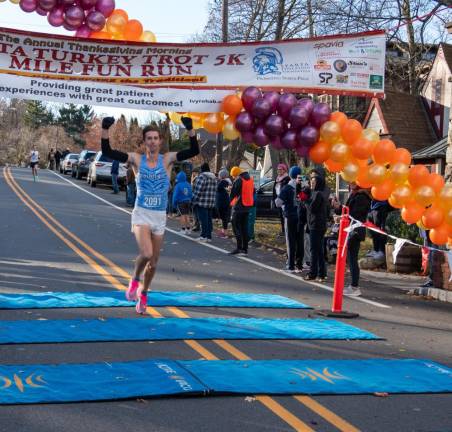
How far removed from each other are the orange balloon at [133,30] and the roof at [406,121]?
1890 centimetres

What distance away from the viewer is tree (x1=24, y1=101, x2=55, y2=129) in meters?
112

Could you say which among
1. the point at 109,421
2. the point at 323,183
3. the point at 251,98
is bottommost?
the point at 109,421

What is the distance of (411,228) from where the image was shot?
17.9 metres

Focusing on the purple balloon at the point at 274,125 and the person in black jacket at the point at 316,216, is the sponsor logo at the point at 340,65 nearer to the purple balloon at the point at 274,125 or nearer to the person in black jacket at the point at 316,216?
the purple balloon at the point at 274,125

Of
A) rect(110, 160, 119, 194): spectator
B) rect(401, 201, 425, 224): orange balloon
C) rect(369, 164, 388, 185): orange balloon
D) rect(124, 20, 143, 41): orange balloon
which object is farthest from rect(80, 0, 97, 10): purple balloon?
rect(110, 160, 119, 194): spectator

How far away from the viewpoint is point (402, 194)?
10820mm

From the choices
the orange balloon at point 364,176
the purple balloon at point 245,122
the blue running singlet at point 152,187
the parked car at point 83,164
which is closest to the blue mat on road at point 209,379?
the blue running singlet at point 152,187

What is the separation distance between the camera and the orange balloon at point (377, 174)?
35.5 feet

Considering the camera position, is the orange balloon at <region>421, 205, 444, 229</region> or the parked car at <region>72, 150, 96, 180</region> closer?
the orange balloon at <region>421, 205, 444, 229</region>

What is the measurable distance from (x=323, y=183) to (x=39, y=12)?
217 inches

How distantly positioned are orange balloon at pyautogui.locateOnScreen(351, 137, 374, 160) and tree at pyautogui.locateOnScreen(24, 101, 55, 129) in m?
105

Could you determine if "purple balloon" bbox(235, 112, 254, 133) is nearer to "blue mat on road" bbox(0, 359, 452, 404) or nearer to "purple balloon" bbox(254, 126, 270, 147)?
"purple balloon" bbox(254, 126, 270, 147)

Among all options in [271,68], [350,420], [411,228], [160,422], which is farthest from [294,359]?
[411,228]

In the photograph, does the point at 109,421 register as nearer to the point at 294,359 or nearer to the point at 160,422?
the point at 160,422
